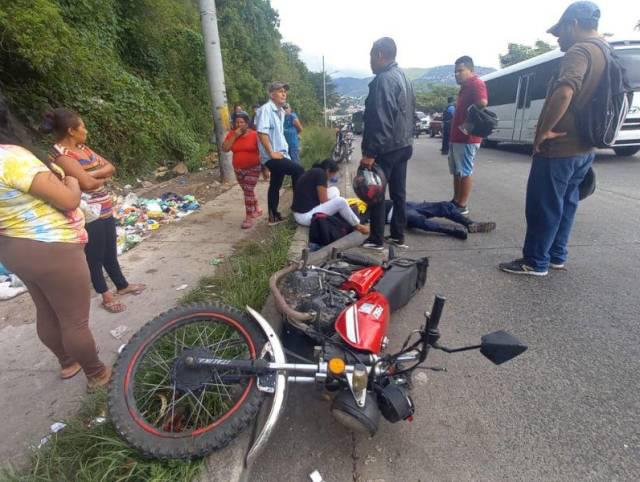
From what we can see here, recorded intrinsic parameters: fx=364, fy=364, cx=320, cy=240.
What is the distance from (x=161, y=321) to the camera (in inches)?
75.9

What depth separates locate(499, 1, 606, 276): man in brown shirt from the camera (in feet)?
9.07

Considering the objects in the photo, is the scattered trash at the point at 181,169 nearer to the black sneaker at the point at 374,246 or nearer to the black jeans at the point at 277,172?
the black jeans at the point at 277,172

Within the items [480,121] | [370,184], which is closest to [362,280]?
[370,184]

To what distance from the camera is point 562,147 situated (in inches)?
117

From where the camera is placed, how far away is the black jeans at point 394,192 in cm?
366

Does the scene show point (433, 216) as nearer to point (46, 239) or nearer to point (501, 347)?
point (501, 347)

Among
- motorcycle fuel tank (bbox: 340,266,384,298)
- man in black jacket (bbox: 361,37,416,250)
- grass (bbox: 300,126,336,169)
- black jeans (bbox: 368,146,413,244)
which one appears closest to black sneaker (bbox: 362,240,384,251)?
black jeans (bbox: 368,146,413,244)

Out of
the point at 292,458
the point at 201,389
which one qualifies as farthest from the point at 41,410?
the point at 292,458

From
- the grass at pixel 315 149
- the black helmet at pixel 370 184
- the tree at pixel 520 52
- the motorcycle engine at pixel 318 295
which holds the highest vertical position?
the tree at pixel 520 52

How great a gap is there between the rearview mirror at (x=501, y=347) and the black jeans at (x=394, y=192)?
7.41ft

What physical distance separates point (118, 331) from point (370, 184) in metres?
2.46

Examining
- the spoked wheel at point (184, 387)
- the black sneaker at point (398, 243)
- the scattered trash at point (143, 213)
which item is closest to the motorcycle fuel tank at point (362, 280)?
the spoked wheel at point (184, 387)

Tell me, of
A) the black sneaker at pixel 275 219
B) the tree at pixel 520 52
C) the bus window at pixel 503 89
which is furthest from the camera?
the tree at pixel 520 52

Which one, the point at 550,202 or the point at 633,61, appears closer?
the point at 550,202
